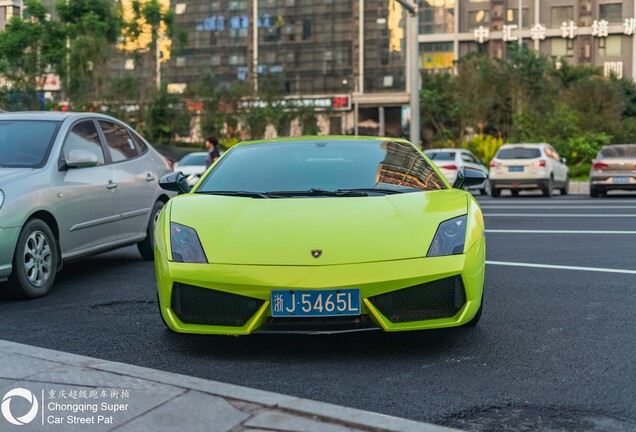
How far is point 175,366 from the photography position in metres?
4.85

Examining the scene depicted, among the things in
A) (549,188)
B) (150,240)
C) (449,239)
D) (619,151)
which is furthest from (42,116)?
(619,151)

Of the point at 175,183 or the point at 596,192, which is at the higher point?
the point at 175,183

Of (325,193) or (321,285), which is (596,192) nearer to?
(325,193)

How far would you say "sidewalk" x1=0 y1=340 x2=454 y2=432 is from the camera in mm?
3611

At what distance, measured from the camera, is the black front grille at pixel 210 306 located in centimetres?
491

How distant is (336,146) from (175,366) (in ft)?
7.50

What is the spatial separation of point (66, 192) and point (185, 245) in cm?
291

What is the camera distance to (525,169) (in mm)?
24375

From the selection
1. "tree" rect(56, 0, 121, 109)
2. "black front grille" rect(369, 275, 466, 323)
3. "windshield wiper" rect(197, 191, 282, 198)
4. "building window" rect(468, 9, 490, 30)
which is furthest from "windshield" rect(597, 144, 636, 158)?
"building window" rect(468, 9, 490, 30)

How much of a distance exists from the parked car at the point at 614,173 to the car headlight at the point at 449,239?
60.8 feet

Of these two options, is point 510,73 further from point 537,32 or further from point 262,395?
point 262,395

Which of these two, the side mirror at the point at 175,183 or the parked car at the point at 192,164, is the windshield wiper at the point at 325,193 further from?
the parked car at the point at 192,164

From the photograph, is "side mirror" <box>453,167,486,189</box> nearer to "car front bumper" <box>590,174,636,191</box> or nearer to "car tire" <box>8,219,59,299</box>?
"car tire" <box>8,219,59,299</box>

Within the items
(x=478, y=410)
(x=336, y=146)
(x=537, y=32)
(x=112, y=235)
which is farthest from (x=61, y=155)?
(x=537, y=32)
